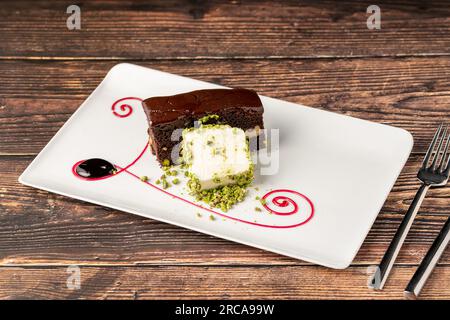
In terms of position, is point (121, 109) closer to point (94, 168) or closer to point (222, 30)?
point (94, 168)

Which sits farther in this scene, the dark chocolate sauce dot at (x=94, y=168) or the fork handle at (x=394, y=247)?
the dark chocolate sauce dot at (x=94, y=168)

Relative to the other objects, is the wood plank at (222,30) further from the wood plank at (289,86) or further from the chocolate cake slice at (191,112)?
the chocolate cake slice at (191,112)

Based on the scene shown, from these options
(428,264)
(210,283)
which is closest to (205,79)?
(210,283)

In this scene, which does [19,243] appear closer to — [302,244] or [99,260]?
[99,260]

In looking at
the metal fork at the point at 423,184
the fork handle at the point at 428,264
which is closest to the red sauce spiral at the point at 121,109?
the metal fork at the point at 423,184

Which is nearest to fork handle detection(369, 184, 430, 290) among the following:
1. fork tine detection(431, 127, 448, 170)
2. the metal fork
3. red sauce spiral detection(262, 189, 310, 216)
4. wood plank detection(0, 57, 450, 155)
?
the metal fork

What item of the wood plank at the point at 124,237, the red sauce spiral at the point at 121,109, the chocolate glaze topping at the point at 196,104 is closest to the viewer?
the wood plank at the point at 124,237

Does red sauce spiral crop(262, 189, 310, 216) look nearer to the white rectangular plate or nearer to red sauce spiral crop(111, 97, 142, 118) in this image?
the white rectangular plate
